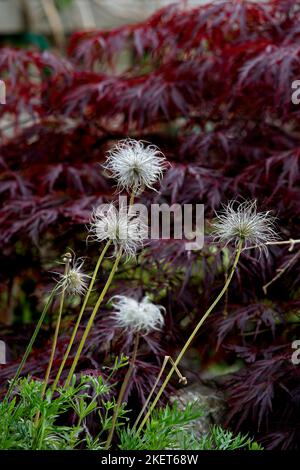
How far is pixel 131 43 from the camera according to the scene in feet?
10.6

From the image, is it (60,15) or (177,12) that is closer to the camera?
(177,12)

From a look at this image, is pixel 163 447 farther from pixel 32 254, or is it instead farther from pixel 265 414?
pixel 32 254

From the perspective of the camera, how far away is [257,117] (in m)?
2.73

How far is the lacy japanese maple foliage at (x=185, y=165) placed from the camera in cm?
216

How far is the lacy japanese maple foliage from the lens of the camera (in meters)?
2.16

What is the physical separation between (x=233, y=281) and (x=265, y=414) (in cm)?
45

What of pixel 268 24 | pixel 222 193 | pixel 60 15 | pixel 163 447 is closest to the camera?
pixel 163 447

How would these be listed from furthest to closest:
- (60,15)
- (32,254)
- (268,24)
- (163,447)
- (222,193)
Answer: (60,15) < (268,24) < (32,254) < (222,193) < (163,447)

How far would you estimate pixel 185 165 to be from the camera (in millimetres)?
2523

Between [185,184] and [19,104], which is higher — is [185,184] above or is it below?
below

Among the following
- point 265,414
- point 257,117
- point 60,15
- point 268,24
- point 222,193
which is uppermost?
point 60,15

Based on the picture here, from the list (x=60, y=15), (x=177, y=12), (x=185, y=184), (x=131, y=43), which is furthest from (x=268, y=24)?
(x=60, y=15)
